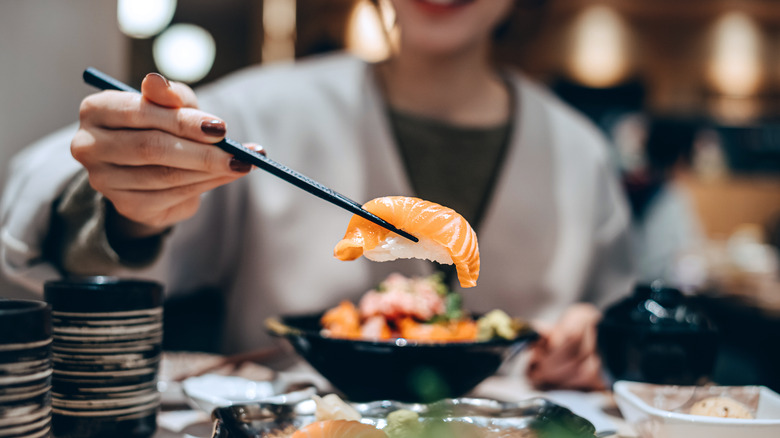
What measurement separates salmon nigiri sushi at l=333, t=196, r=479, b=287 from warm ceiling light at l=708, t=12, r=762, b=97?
628 cm

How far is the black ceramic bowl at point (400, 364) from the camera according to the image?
0.88m

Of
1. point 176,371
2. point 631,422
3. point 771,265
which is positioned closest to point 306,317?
point 176,371

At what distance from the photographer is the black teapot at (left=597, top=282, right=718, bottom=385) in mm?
970

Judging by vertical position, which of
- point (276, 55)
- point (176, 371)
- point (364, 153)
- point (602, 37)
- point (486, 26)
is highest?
point (602, 37)

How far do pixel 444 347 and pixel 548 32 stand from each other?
5526 mm

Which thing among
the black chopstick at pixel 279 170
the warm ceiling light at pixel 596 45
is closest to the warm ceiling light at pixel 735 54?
the warm ceiling light at pixel 596 45

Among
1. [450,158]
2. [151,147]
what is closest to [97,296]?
[151,147]

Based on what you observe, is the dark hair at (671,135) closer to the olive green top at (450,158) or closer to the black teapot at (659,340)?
the olive green top at (450,158)

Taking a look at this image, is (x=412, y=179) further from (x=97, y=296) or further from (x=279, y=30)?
(x=279, y=30)

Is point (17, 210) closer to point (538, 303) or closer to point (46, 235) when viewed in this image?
point (46, 235)

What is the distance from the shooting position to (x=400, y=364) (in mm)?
884

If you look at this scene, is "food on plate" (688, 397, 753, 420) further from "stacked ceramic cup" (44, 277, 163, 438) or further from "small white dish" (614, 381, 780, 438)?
"stacked ceramic cup" (44, 277, 163, 438)

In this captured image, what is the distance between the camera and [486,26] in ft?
5.32

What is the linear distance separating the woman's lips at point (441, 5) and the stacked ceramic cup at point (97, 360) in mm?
1078
